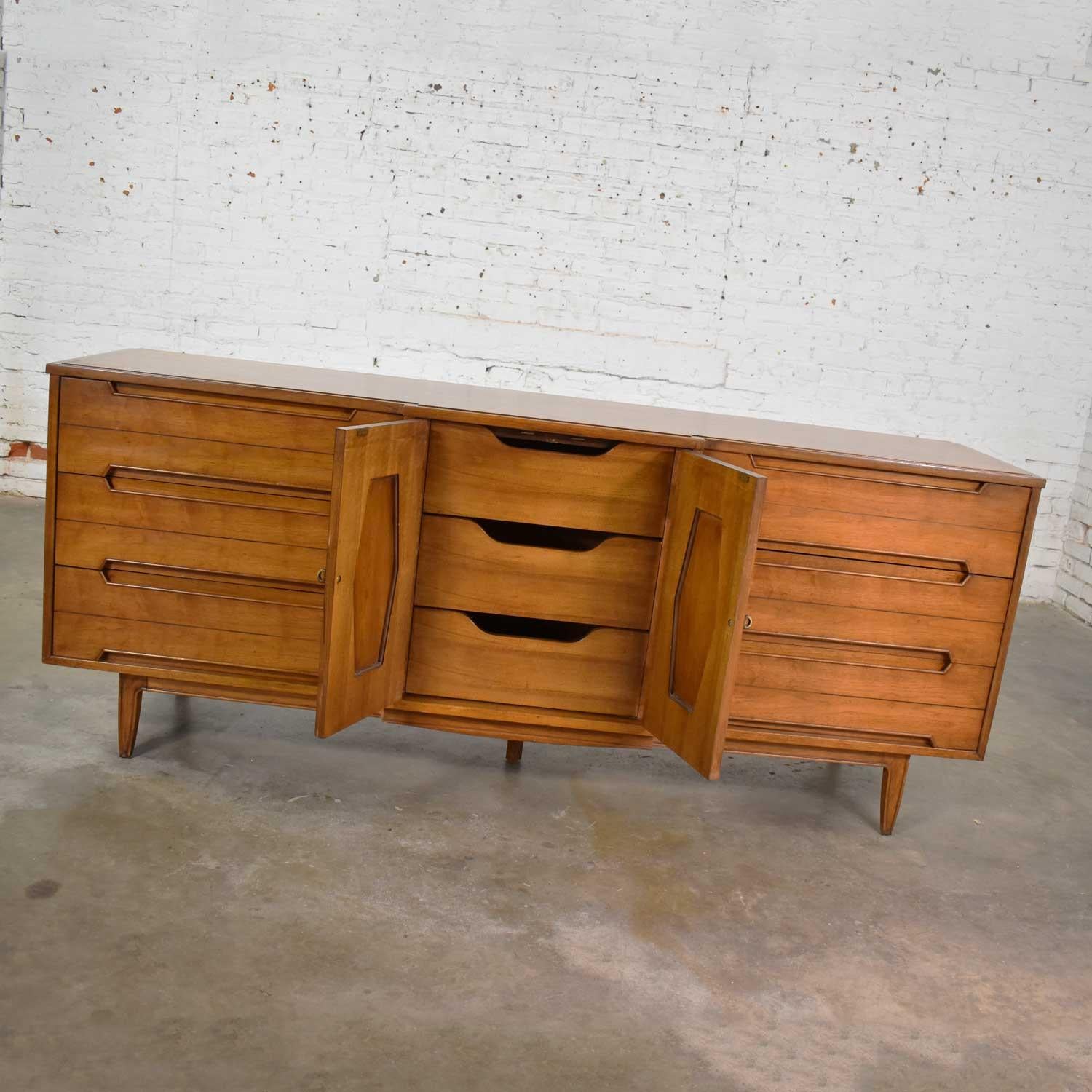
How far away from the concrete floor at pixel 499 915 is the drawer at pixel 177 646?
27 centimetres

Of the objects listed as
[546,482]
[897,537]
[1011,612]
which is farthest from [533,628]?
[1011,612]

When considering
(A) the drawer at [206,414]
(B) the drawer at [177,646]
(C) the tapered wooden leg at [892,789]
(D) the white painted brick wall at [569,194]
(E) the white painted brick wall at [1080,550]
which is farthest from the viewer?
(E) the white painted brick wall at [1080,550]

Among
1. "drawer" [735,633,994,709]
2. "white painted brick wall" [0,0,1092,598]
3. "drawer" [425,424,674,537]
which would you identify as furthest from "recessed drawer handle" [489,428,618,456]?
"white painted brick wall" [0,0,1092,598]

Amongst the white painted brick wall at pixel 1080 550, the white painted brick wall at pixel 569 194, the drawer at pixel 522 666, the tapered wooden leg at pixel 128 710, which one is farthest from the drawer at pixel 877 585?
the white painted brick wall at pixel 1080 550

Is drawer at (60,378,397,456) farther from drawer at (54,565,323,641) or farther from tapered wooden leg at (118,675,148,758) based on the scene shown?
tapered wooden leg at (118,675,148,758)

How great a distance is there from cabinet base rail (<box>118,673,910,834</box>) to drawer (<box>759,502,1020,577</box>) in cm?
45

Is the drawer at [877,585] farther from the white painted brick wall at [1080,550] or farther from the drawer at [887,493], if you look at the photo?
the white painted brick wall at [1080,550]

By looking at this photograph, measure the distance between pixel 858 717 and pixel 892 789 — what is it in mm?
256

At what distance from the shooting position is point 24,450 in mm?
4797

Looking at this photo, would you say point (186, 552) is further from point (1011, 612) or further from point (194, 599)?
point (1011, 612)

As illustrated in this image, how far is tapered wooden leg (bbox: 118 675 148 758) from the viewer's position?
2463mm

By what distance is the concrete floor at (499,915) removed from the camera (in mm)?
1656

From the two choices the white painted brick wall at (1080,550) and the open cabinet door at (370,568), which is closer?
the open cabinet door at (370,568)

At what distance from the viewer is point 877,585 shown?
236cm
